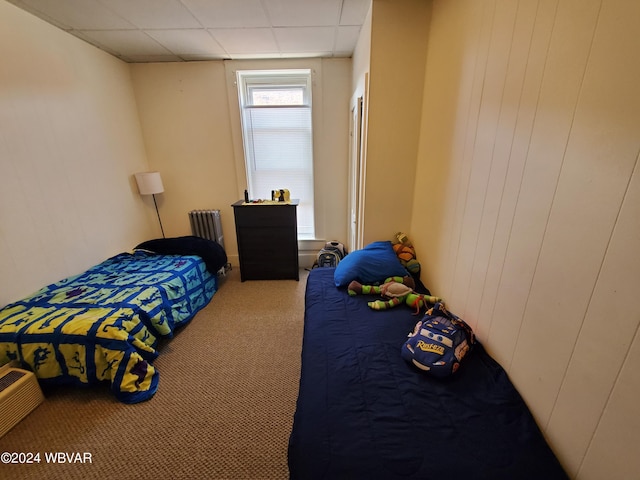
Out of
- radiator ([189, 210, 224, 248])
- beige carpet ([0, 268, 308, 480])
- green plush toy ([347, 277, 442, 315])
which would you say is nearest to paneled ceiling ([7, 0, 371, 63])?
radiator ([189, 210, 224, 248])

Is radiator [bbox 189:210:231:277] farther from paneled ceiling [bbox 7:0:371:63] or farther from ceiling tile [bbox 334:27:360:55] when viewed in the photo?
ceiling tile [bbox 334:27:360:55]

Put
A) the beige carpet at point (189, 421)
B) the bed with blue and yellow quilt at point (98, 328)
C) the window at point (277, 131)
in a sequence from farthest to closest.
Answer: the window at point (277, 131) < the bed with blue and yellow quilt at point (98, 328) < the beige carpet at point (189, 421)

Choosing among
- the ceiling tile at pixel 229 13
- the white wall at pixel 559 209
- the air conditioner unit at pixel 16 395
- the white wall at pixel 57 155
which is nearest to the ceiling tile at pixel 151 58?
the white wall at pixel 57 155

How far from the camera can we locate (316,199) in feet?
11.1

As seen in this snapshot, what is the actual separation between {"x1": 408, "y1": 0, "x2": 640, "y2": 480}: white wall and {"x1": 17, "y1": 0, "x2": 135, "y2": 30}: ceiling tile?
2.44 metres

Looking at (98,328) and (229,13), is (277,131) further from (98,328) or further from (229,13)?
(98,328)

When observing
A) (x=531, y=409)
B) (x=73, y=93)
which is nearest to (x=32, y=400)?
(x=73, y=93)

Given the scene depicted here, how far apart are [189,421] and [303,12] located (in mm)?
2891

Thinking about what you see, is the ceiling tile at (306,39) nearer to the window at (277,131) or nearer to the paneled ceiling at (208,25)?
the paneled ceiling at (208,25)

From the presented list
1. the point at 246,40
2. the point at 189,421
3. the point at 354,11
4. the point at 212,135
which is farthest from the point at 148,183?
the point at 354,11

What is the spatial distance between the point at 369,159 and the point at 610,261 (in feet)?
5.03

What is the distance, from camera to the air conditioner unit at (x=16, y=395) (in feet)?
4.65

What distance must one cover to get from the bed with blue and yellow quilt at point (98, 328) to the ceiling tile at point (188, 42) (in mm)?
2123

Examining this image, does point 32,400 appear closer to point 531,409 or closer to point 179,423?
point 179,423
